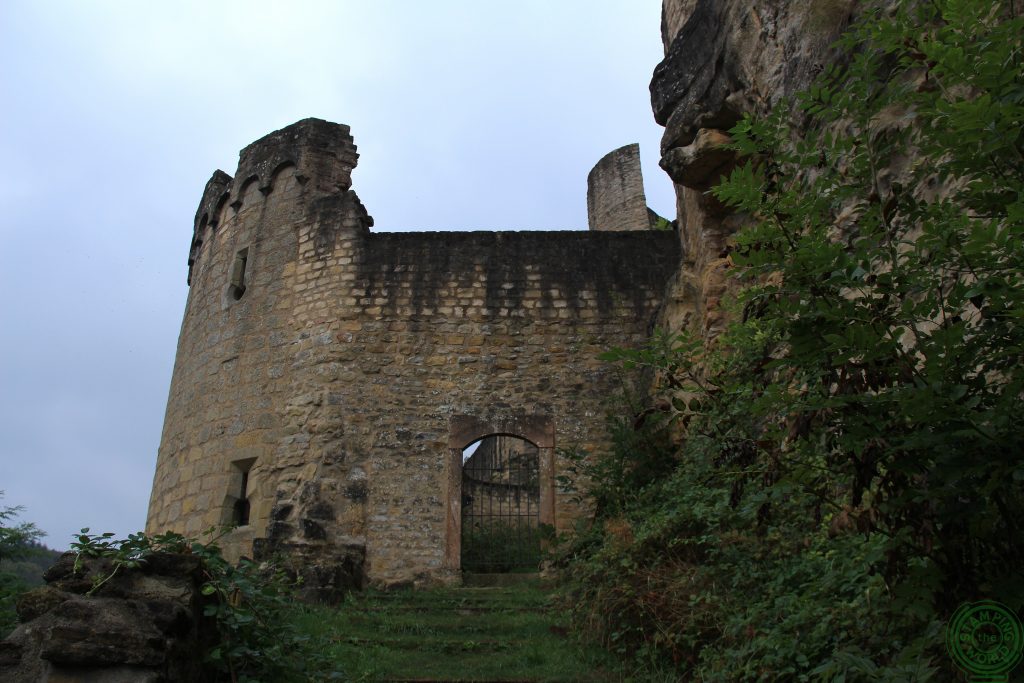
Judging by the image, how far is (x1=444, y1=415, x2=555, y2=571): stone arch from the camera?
926 centimetres

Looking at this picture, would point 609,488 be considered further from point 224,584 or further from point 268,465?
point 224,584

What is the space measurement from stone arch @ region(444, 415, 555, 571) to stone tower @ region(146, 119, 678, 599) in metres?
0.02

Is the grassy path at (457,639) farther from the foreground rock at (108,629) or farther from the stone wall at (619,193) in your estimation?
the stone wall at (619,193)

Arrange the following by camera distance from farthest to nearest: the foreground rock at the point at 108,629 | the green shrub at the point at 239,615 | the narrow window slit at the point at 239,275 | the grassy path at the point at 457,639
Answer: the narrow window slit at the point at 239,275
the grassy path at the point at 457,639
the green shrub at the point at 239,615
the foreground rock at the point at 108,629

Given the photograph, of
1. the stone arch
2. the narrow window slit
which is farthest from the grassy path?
the narrow window slit

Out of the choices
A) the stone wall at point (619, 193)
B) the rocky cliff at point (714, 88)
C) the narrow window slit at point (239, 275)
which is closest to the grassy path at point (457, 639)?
the rocky cliff at point (714, 88)

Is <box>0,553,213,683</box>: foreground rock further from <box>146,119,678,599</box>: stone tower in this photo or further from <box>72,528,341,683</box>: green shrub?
<box>146,119,678,599</box>: stone tower

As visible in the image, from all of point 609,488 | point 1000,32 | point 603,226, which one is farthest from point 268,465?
point 603,226

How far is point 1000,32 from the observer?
2.32 metres

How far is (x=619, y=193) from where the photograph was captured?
1727 cm

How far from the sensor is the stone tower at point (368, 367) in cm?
934

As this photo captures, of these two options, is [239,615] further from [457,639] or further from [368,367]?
[368,367]

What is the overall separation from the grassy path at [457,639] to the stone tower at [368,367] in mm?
1358

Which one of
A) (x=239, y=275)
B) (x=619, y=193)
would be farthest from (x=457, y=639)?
(x=619, y=193)
